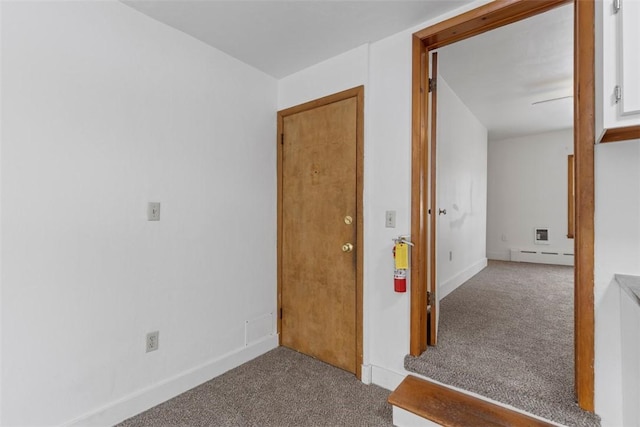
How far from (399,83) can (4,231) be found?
7.51 ft

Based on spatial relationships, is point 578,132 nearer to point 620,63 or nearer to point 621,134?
point 621,134

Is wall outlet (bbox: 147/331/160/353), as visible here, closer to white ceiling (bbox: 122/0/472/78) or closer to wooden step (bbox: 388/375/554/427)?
wooden step (bbox: 388/375/554/427)

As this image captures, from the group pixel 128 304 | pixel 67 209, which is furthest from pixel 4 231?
pixel 128 304

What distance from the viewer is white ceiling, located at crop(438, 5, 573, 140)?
222 centimetres

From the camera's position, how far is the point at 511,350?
6.84 feet

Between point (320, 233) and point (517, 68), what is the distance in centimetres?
237

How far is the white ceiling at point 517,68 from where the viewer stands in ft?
7.29

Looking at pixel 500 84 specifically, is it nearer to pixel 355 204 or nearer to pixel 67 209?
pixel 355 204

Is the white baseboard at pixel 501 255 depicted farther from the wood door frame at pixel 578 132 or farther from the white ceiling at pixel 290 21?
the white ceiling at pixel 290 21

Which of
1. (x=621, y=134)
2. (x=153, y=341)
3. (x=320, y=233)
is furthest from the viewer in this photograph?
(x=320, y=233)

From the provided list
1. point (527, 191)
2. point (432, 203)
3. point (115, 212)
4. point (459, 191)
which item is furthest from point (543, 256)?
point (115, 212)

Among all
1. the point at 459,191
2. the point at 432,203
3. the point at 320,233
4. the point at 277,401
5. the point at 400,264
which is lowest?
the point at 277,401

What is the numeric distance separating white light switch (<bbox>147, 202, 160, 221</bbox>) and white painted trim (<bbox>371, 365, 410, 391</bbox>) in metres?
1.76

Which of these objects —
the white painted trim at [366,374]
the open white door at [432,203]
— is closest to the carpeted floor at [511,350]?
the open white door at [432,203]
